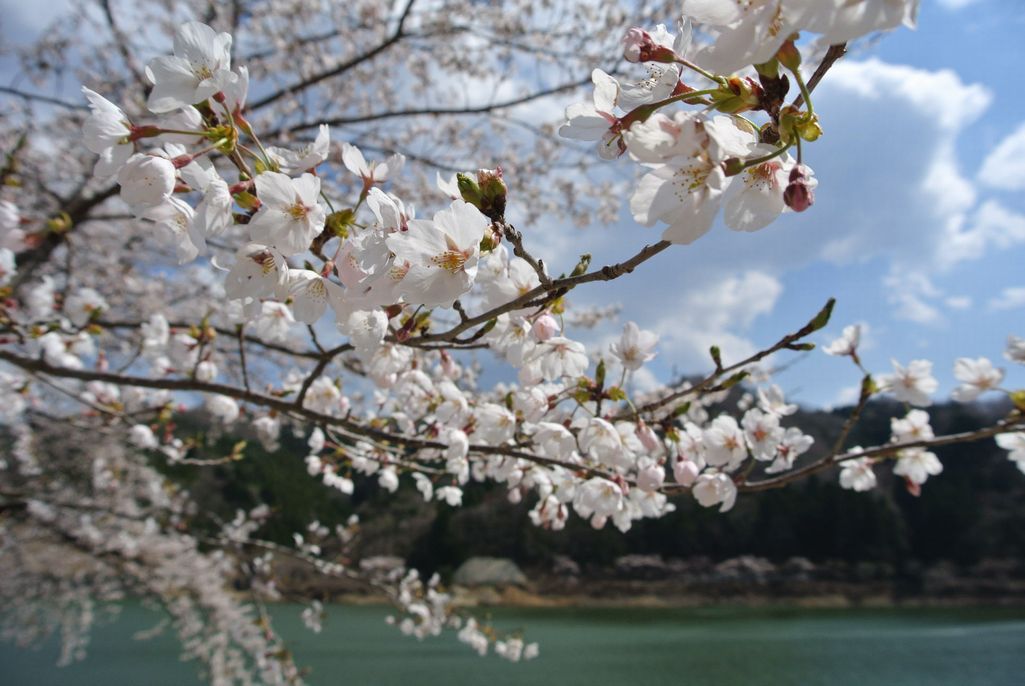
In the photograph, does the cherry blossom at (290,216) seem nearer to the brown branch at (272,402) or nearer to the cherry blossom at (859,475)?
the brown branch at (272,402)

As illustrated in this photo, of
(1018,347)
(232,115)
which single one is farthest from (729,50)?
(1018,347)

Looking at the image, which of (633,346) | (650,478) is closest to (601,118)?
(633,346)

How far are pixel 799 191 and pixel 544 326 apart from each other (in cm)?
53

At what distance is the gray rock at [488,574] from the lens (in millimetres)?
24609

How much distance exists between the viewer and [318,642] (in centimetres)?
1287

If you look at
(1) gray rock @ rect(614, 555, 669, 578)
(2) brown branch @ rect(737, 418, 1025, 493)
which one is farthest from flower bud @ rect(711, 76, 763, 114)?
(1) gray rock @ rect(614, 555, 669, 578)

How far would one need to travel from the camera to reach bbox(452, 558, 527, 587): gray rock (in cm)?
2461

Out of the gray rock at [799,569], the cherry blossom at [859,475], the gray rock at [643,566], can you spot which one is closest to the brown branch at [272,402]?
the cherry blossom at [859,475]

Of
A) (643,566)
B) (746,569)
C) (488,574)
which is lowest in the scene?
(746,569)

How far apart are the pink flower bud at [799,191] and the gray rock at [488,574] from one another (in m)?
26.2

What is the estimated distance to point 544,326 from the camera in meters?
0.96

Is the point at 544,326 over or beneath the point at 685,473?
over

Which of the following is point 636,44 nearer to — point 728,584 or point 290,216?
point 290,216

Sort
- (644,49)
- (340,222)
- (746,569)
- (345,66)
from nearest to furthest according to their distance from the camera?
(644,49), (340,222), (345,66), (746,569)
